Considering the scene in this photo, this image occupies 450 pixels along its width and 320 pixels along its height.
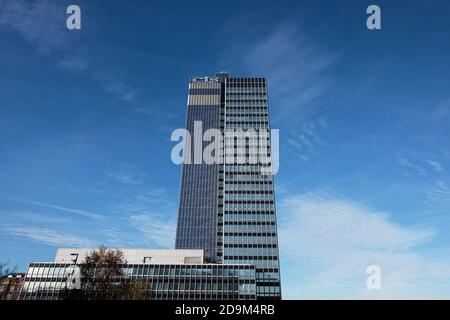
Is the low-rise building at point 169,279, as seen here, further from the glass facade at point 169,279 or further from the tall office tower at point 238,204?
the tall office tower at point 238,204

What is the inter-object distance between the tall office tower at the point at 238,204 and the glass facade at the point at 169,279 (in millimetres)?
36851

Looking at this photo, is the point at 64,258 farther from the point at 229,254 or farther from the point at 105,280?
the point at 105,280

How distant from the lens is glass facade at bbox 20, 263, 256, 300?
4122 inches

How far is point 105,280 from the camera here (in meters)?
55.7

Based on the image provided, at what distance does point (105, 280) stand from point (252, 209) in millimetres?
111672

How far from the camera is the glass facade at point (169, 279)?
4122 inches

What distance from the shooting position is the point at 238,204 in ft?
536

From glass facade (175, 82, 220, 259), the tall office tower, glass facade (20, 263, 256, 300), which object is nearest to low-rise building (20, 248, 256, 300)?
glass facade (20, 263, 256, 300)

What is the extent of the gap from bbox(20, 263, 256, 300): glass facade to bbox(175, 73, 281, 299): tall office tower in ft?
121

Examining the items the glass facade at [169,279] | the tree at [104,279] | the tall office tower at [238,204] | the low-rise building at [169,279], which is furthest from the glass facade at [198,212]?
the tree at [104,279]

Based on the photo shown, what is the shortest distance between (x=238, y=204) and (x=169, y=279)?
64.4 m

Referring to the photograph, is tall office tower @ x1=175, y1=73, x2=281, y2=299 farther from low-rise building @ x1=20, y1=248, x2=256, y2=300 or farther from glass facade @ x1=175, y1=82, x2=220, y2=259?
low-rise building @ x1=20, y1=248, x2=256, y2=300

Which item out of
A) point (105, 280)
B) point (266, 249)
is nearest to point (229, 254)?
point (266, 249)

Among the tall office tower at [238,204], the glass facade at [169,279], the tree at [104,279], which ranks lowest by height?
the tree at [104,279]
